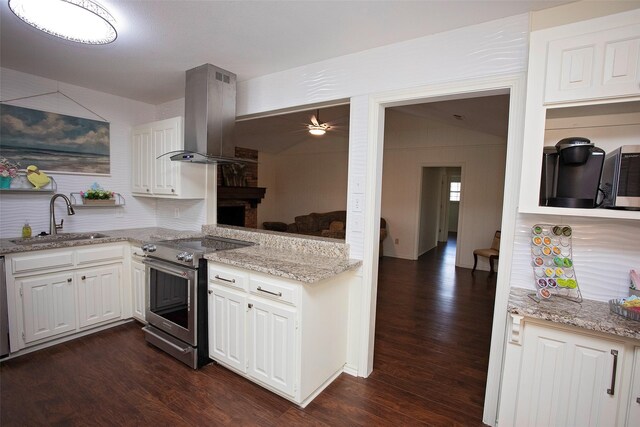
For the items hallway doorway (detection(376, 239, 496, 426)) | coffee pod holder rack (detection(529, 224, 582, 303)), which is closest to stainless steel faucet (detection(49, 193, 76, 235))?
hallway doorway (detection(376, 239, 496, 426))

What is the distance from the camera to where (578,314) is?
1442 mm

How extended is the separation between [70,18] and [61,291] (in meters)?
2.19

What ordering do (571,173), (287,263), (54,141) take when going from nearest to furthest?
(571,173) → (287,263) → (54,141)

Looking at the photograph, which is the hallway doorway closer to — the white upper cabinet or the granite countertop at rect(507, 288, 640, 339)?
the granite countertop at rect(507, 288, 640, 339)

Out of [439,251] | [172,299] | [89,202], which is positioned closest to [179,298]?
[172,299]

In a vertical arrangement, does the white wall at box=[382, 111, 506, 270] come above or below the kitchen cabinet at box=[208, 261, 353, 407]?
above

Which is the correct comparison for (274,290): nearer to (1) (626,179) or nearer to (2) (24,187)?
(1) (626,179)

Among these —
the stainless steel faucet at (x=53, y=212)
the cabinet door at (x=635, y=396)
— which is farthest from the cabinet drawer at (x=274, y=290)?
the stainless steel faucet at (x=53, y=212)

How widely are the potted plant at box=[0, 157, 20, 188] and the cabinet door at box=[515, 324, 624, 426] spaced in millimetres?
4110

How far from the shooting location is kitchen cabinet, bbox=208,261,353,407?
6.29ft

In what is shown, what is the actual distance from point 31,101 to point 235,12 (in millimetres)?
2534

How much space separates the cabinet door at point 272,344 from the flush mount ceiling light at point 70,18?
192 centimetres

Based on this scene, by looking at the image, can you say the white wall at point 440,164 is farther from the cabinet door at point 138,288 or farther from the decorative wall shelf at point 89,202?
the cabinet door at point 138,288

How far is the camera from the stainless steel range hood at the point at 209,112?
103 inches
